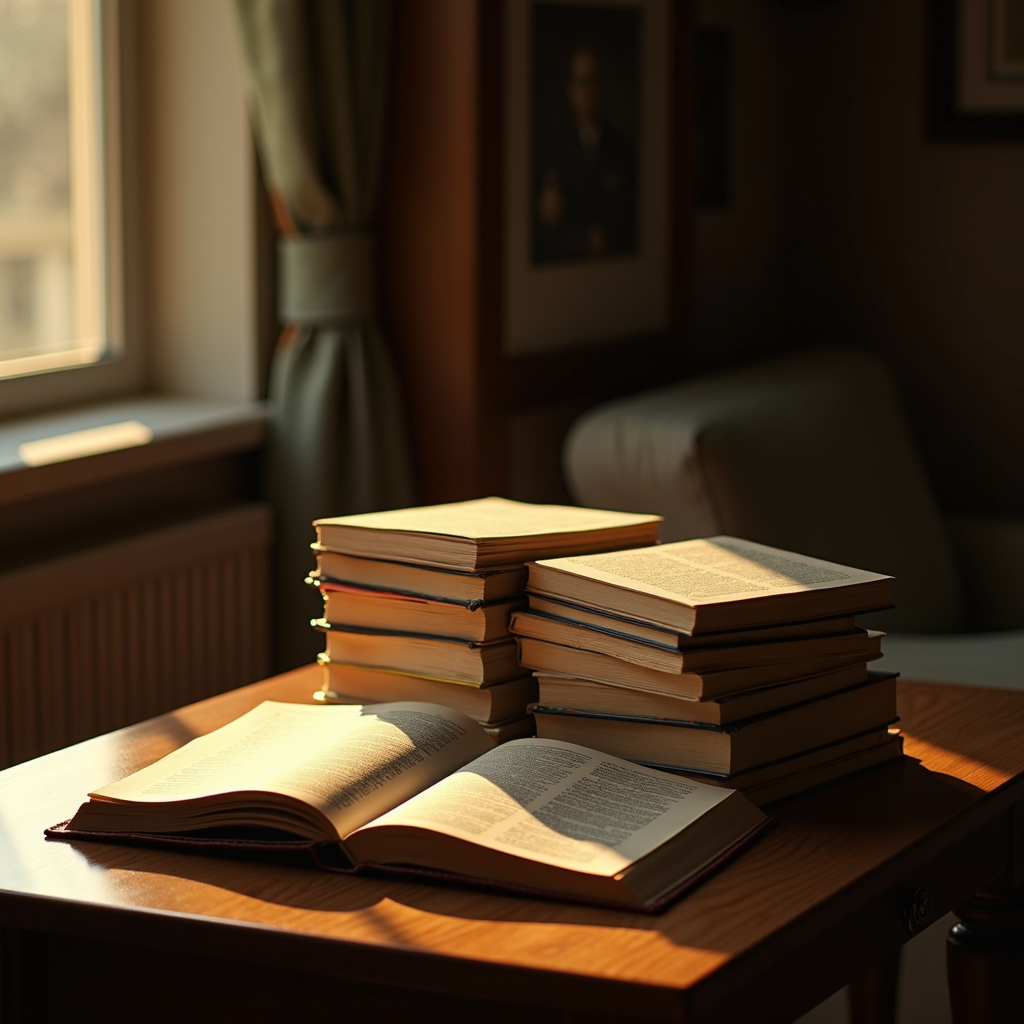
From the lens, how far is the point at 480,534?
4.43ft

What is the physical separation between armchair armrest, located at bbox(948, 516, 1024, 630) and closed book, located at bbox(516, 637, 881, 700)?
62.7 inches

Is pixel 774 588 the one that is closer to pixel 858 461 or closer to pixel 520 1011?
pixel 520 1011

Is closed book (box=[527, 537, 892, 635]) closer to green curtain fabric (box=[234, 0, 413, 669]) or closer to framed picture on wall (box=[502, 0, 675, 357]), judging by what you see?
green curtain fabric (box=[234, 0, 413, 669])

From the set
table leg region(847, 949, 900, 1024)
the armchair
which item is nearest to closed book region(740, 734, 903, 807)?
table leg region(847, 949, 900, 1024)

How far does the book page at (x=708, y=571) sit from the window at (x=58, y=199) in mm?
1347

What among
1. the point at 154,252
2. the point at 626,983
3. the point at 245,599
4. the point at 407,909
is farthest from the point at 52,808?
the point at 154,252

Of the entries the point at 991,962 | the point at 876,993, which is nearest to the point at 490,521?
the point at 991,962

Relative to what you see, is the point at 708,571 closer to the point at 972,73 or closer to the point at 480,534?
the point at 480,534

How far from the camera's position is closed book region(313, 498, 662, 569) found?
135cm

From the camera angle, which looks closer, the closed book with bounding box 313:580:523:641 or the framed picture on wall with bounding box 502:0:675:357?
the closed book with bounding box 313:580:523:641

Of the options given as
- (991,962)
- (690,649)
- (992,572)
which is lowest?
(991,962)

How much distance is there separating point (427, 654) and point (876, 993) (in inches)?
33.4

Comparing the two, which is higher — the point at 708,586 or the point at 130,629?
the point at 708,586

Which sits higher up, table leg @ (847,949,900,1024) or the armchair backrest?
the armchair backrest
